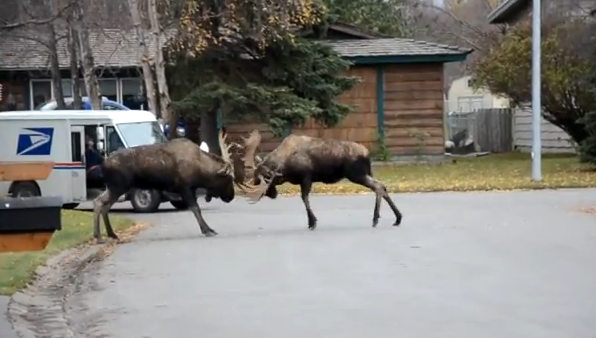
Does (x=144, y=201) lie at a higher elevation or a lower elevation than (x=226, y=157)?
lower

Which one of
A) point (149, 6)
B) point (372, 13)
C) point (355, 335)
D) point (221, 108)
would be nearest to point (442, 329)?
point (355, 335)

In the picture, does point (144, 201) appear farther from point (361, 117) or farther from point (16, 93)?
point (16, 93)

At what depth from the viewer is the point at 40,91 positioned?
4475 centimetres

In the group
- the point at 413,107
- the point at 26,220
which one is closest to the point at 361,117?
the point at 413,107

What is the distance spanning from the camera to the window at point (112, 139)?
26.8 m

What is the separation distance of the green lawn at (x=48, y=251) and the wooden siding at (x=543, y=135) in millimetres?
24942

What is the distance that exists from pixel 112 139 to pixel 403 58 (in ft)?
52.4

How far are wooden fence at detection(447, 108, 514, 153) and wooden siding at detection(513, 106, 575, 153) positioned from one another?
63cm

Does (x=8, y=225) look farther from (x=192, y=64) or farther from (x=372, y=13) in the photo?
(x=372, y=13)

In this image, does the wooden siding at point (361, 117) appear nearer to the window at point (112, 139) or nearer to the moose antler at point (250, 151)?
the window at point (112, 139)

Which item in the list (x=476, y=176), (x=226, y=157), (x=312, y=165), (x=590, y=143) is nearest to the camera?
(x=312, y=165)

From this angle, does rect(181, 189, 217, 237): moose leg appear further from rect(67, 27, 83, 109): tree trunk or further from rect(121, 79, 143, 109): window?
rect(121, 79, 143, 109): window

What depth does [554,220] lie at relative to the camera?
861 inches

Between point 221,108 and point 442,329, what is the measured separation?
25.0 metres
